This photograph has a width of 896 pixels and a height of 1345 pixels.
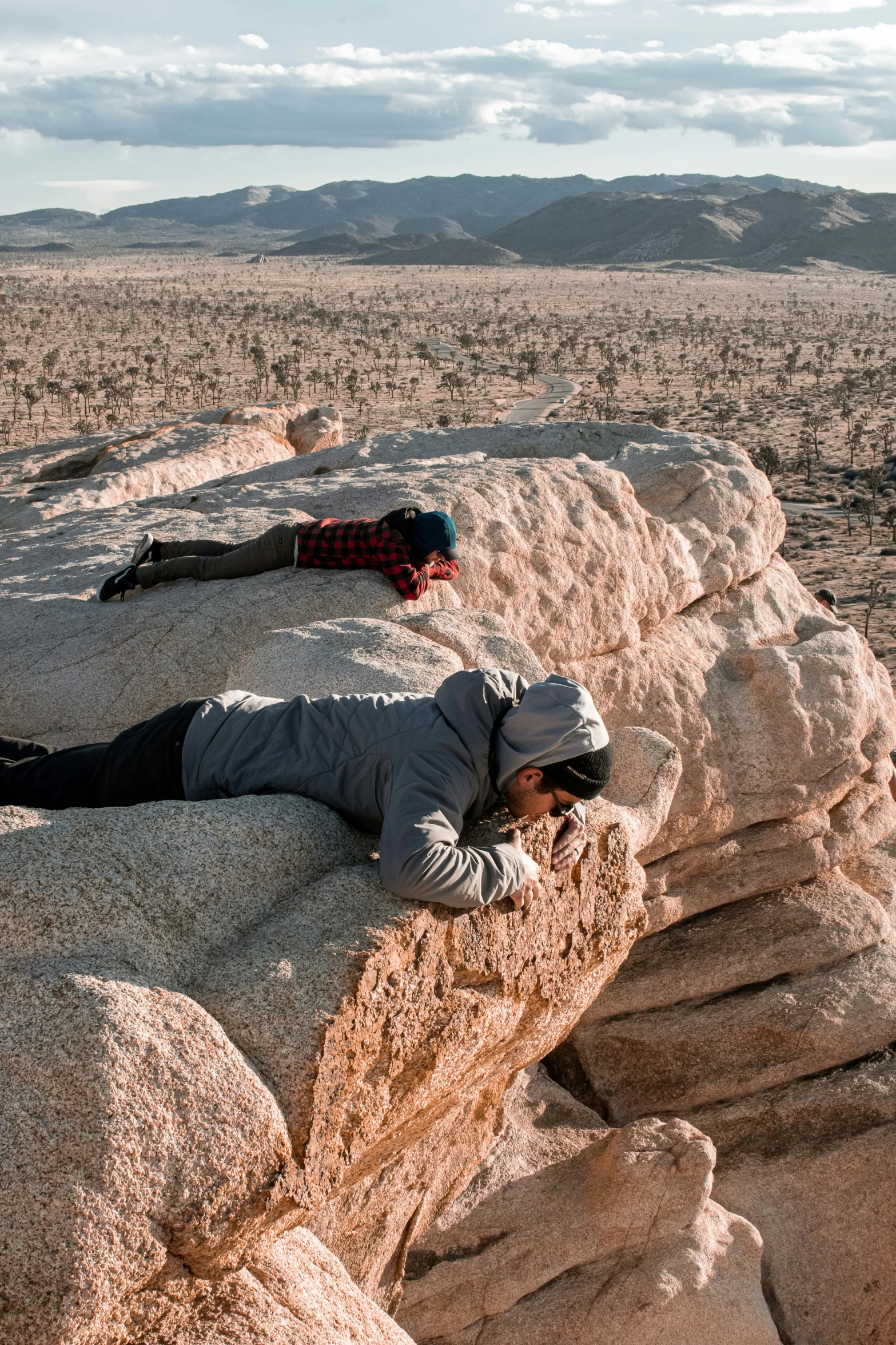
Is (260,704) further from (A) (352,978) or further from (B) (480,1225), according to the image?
(B) (480,1225)

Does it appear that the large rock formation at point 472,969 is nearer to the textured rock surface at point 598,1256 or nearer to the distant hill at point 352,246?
the textured rock surface at point 598,1256

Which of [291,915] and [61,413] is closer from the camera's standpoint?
[291,915]

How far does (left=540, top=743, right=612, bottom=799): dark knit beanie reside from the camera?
319 cm

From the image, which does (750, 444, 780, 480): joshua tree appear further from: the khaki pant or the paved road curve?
the khaki pant

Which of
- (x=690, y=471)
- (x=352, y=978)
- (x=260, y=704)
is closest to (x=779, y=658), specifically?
(x=690, y=471)

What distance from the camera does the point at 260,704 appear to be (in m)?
3.56

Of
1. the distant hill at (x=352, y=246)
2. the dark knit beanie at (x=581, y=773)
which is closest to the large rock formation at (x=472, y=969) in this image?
the dark knit beanie at (x=581, y=773)

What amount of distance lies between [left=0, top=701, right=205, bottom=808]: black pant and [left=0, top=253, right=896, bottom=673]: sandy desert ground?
34.4ft

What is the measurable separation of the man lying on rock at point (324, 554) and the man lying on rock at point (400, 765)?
7.21 feet

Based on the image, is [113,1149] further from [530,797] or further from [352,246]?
[352,246]

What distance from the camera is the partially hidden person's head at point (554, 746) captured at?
3.12 m

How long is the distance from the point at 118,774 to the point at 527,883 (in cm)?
131

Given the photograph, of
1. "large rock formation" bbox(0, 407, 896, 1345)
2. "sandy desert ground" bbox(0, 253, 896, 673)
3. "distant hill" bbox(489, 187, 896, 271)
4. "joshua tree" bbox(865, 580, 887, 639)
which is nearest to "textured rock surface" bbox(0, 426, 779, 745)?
"large rock formation" bbox(0, 407, 896, 1345)

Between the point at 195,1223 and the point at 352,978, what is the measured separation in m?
0.67
